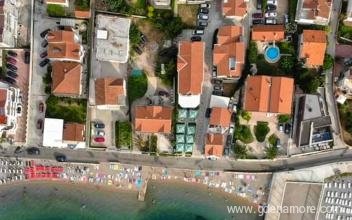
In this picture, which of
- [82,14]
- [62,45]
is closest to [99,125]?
[62,45]

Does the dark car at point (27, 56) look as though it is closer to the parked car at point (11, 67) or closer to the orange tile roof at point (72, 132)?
the parked car at point (11, 67)

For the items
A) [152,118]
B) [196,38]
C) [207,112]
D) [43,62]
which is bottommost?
[152,118]

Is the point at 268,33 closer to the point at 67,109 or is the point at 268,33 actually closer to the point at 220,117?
the point at 220,117

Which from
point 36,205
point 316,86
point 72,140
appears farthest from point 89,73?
point 316,86

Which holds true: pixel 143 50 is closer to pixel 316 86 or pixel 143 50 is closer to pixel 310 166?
pixel 316 86

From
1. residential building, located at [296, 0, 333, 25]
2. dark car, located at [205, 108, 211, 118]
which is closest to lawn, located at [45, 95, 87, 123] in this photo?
dark car, located at [205, 108, 211, 118]

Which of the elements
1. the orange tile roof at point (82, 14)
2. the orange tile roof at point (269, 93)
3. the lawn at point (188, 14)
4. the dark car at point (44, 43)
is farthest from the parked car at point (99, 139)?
the orange tile roof at point (269, 93)
